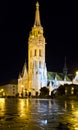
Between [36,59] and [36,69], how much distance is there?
508 centimetres

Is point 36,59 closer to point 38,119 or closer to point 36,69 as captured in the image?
point 36,69

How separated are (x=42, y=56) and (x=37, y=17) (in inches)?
875

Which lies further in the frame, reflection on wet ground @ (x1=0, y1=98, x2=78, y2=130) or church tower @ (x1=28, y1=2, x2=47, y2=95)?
church tower @ (x1=28, y1=2, x2=47, y2=95)

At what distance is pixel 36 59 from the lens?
175875mm

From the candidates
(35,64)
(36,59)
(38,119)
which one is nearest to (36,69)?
(35,64)

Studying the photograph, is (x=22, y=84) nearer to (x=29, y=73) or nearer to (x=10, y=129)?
(x=29, y=73)

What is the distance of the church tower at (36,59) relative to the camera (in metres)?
175

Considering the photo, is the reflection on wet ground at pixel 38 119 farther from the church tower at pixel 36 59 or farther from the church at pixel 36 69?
the church tower at pixel 36 59

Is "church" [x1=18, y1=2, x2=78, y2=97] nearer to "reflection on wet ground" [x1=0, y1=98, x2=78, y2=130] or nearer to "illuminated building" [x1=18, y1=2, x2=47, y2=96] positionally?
"illuminated building" [x1=18, y1=2, x2=47, y2=96]

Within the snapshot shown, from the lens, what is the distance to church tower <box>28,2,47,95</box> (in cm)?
17500

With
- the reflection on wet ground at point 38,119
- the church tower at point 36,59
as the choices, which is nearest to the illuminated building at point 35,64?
the church tower at point 36,59

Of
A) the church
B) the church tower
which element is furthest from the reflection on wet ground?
the church tower

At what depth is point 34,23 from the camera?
18500cm

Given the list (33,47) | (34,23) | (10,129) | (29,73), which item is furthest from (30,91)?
(10,129)
